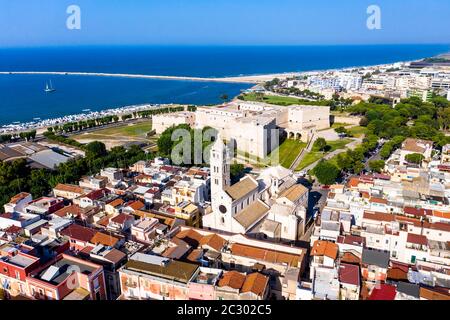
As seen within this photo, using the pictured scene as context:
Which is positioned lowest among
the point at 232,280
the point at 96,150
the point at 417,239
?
the point at 417,239

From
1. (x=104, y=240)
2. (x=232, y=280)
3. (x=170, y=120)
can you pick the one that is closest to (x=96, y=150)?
(x=170, y=120)

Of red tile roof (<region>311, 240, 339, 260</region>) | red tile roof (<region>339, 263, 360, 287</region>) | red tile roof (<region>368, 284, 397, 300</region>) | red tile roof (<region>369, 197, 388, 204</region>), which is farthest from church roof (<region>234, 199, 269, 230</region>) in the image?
red tile roof (<region>368, 284, 397, 300</region>)

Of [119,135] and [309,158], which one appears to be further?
[119,135]

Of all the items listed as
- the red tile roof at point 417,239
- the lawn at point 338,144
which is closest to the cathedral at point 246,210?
the red tile roof at point 417,239

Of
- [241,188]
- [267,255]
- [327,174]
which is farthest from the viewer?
[327,174]

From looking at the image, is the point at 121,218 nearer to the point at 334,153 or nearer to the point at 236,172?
the point at 236,172

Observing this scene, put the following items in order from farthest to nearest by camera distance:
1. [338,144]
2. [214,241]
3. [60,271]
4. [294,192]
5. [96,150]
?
1. [338,144]
2. [96,150]
3. [294,192]
4. [214,241]
5. [60,271]

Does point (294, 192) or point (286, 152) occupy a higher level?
point (294, 192)

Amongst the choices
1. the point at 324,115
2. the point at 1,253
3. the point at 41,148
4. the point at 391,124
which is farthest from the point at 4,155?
the point at 391,124
